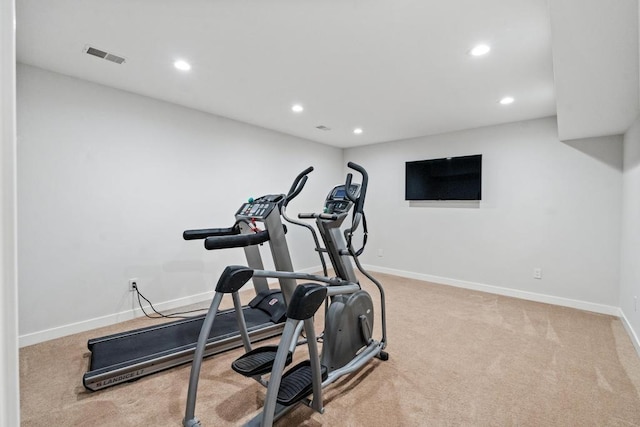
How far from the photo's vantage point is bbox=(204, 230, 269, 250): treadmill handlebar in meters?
2.01

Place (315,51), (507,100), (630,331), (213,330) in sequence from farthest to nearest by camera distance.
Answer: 1. (507,100)
2. (630,331)
3. (213,330)
4. (315,51)

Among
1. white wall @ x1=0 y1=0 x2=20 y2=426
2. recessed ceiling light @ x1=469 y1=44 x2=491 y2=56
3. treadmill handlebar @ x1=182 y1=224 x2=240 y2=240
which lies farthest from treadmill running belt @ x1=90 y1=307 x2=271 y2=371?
recessed ceiling light @ x1=469 y1=44 x2=491 y2=56

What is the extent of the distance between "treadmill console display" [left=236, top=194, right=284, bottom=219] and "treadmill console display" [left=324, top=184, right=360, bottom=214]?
43cm

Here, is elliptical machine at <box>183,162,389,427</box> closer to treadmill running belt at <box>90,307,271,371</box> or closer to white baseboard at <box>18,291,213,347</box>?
treadmill running belt at <box>90,307,271,371</box>

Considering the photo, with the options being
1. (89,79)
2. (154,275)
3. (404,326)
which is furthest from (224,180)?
(404,326)

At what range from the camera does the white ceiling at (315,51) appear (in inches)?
72.6

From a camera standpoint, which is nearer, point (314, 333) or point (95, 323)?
point (314, 333)

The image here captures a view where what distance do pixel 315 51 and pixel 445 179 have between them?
313 cm

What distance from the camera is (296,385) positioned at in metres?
1.64

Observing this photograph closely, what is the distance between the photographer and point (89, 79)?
2.89 m

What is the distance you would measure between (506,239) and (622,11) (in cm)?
317

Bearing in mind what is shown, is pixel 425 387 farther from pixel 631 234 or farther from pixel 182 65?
pixel 182 65

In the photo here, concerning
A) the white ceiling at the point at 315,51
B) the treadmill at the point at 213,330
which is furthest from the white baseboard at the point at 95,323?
the white ceiling at the point at 315,51

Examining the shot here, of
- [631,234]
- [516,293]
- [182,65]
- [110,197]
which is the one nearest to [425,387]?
[631,234]
